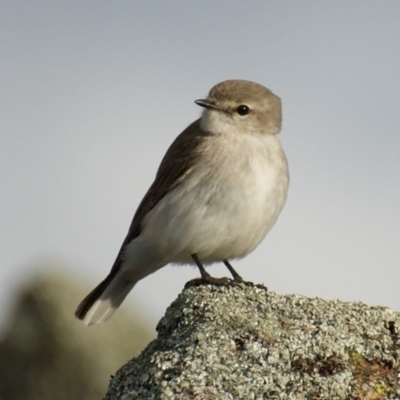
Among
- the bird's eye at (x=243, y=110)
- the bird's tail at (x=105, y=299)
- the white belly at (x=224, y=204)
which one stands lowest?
the bird's tail at (x=105, y=299)

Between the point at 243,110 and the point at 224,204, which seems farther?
the point at 243,110

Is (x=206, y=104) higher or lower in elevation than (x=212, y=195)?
higher

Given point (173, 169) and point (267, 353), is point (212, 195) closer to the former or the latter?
point (173, 169)

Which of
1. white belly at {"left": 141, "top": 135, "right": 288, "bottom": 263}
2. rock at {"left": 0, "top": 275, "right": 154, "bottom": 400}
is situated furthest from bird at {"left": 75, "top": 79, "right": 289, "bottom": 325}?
rock at {"left": 0, "top": 275, "right": 154, "bottom": 400}

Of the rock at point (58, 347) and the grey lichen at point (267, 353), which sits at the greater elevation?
the grey lichen at point (267, 353)

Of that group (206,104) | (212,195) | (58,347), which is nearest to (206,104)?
(206,104)

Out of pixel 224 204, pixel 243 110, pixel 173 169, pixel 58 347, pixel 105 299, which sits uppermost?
pixel 243 110

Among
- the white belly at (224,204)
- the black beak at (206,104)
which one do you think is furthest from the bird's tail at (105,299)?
the black beak at (206,104)

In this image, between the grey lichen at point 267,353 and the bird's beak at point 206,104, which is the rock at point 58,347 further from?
the grey lichen at point 267,353
